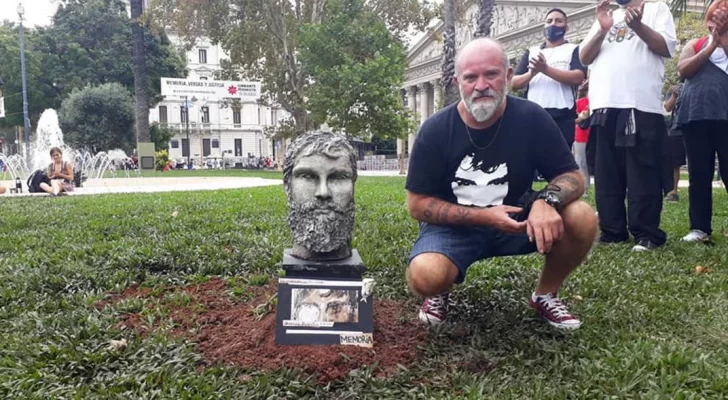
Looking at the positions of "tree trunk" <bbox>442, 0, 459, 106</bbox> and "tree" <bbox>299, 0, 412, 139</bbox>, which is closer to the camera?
"tree trunk" <bbox>442, 0, 459, 106</bbox>

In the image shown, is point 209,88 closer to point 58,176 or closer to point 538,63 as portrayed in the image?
point 58,176

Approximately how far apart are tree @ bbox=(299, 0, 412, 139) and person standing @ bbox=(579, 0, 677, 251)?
49.8 feet

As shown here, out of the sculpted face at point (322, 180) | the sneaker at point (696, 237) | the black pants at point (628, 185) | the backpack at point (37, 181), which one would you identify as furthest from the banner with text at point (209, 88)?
the sculpted face at point (322, 180)

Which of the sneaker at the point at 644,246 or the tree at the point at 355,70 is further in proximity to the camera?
the tree at the point at 355,70

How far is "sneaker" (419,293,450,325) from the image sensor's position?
9.88ft

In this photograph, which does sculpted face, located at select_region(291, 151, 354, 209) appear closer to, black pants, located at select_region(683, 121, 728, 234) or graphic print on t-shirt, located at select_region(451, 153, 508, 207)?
graphic print on t-shirt, located at select_region(451, 153, 508, 207)

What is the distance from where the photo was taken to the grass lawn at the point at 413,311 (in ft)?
7.54

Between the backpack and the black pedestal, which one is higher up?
the backpack

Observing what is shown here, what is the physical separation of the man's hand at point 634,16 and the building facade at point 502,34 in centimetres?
1832

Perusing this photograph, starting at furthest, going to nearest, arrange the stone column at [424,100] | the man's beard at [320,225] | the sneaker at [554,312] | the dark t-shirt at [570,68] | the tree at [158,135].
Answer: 1. the stone column at [424,100]
2. the tree at [158,135]
3. the dark t-shirt at [570,68]
4. the sneaker at [554,312]
5. the man's beard at [320,225]

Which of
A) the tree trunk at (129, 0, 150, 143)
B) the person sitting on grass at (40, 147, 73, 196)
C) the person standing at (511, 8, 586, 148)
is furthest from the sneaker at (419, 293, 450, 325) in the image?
the tree trunk at (129, 0, 150, 143)

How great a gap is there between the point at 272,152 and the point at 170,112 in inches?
480

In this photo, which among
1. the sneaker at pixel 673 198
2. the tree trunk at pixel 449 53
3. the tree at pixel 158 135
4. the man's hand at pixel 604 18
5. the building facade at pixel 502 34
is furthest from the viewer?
the tree at pixel 158 135

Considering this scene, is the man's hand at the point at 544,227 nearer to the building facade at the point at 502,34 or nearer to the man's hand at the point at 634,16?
the man's hand at the point at 634,16
